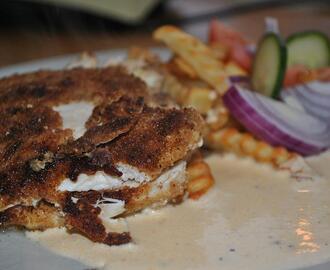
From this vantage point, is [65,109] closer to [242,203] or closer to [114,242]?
[114,242]

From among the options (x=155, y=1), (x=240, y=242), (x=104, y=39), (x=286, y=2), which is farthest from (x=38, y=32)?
(x=240, y=242)

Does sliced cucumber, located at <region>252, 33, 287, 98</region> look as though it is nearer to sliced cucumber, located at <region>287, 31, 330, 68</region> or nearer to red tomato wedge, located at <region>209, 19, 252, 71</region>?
red tomato wedge, located at <region>209, 19, 252, 71</region>

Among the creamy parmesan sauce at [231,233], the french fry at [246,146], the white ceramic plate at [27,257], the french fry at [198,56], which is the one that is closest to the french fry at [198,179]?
the creamy parmesan sauce at [231,233]

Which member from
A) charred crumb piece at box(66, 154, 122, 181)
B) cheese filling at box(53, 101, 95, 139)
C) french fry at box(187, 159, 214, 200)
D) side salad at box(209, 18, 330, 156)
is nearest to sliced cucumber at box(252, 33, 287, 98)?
side salad at box(209, 18, 330, 156)

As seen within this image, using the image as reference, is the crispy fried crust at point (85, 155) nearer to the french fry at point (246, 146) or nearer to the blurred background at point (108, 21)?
the french fry at point (246, 146)

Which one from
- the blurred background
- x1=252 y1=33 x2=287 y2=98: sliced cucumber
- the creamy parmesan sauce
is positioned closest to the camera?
the creamy parmesan sauce
